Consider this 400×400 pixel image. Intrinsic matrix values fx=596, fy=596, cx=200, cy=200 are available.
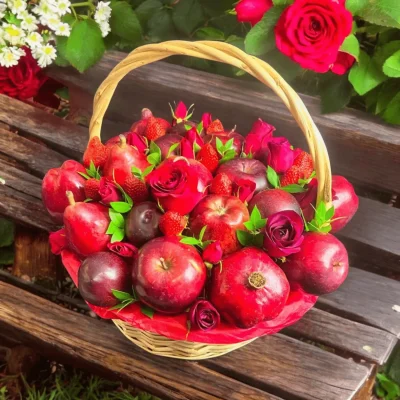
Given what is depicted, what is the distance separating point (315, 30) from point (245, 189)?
422 mm

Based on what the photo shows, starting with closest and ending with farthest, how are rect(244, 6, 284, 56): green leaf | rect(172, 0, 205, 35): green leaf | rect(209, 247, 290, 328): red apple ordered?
rect(209, 247, 290, 328): red apple
rect(244, 6, 284, 56): green leaf
rect(172, 0, 205, 35): green leaf

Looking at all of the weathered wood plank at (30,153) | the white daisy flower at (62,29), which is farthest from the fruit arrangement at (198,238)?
the white daisy flower at (62,29)

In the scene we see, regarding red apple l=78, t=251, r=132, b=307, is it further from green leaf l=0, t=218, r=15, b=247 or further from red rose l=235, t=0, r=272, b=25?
green leaf l=0, t=218, r=15, b=247

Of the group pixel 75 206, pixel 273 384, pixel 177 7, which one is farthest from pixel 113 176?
pixel 177 7

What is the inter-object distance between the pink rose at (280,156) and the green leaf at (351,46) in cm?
31

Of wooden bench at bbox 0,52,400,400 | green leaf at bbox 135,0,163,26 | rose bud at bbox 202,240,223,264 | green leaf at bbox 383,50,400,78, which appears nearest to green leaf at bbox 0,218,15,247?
wooden bench at bbox 0,52,400,400

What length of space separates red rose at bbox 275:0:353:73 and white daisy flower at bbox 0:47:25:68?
2.46ft

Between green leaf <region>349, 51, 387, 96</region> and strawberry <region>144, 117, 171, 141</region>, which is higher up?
green leaf <region>349, 51, 387, 96</region>

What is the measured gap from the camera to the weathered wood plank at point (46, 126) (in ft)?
5.38

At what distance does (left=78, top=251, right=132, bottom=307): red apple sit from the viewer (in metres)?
0.99

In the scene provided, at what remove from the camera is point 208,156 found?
115 centimetres

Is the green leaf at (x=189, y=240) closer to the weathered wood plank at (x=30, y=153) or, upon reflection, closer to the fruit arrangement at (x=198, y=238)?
the fruit arrangement at (x=198, y=238)

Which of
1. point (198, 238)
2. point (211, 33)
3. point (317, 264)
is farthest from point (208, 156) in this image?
point (211, 33)

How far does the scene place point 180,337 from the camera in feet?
3.17
